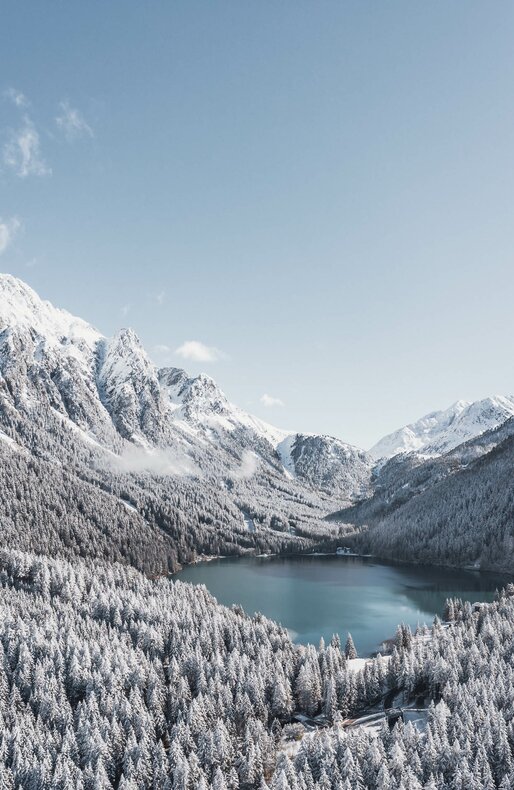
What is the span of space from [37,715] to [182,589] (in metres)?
65.7

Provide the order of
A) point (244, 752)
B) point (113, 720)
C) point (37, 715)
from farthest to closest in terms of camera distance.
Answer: point (37, 715)
point (113, 720)
point (244, 752)

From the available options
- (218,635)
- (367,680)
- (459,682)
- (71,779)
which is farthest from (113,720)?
(459,682)

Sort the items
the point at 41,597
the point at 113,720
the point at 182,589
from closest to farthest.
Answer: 1. the point at 113,720
2. the point at 41,597
3. the point at 182,589

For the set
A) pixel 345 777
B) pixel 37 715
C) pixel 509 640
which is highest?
pixel 509 640

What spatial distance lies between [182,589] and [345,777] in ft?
306

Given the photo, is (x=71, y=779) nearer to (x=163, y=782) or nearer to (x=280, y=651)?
(x=163, y=782)

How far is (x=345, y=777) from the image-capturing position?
66.9 meters

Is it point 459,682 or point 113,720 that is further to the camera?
point 459,682

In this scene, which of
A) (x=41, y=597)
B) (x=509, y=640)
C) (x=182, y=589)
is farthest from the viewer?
(x=182, y=589)

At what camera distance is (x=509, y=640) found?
103562mm

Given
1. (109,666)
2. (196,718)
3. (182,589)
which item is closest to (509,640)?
(196,718)

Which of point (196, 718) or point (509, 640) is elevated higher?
point (509, 640)

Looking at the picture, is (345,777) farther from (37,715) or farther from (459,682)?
(37,715)

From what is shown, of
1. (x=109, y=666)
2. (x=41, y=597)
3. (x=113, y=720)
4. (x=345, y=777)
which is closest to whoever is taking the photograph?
(x=345, y=777)
